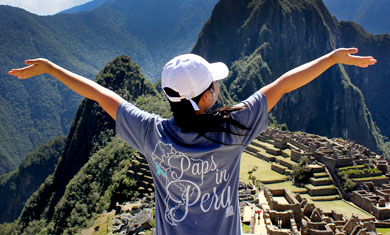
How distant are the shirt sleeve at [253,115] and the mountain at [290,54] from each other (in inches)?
4071

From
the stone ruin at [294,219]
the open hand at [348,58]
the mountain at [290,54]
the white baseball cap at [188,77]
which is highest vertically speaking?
the mountain at [290,54]

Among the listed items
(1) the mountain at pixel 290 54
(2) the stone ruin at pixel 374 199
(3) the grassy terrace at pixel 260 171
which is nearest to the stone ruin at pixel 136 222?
(3) the grassy terrace at pixel 260 171

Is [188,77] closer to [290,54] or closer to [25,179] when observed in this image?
[25,179]

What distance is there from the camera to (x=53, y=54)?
427ft

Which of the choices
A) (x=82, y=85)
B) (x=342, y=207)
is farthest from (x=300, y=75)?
(x=342, y=207)

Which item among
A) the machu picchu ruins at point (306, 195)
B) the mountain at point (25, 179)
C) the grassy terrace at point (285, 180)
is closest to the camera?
the machu picchu ruins at point (306, 195)

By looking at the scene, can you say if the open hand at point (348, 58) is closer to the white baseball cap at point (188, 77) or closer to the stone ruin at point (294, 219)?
the white baseball cap at point (188, 77)

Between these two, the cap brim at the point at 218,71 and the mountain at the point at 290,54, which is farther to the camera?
the mountain at the point at 290,54

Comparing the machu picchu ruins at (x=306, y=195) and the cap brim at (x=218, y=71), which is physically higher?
the machu picchu ruins at (x=306, y=195)

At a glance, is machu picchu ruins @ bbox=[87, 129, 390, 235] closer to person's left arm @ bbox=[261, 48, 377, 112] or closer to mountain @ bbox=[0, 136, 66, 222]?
person's left arm @ bbox=[261, 48, 377, 112]

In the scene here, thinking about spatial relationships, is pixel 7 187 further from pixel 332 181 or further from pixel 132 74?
pixel 332 181

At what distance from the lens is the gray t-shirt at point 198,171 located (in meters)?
2.52

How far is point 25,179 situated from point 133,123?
8114cm

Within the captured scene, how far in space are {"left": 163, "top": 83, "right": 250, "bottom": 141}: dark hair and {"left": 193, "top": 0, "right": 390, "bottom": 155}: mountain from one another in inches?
4075
